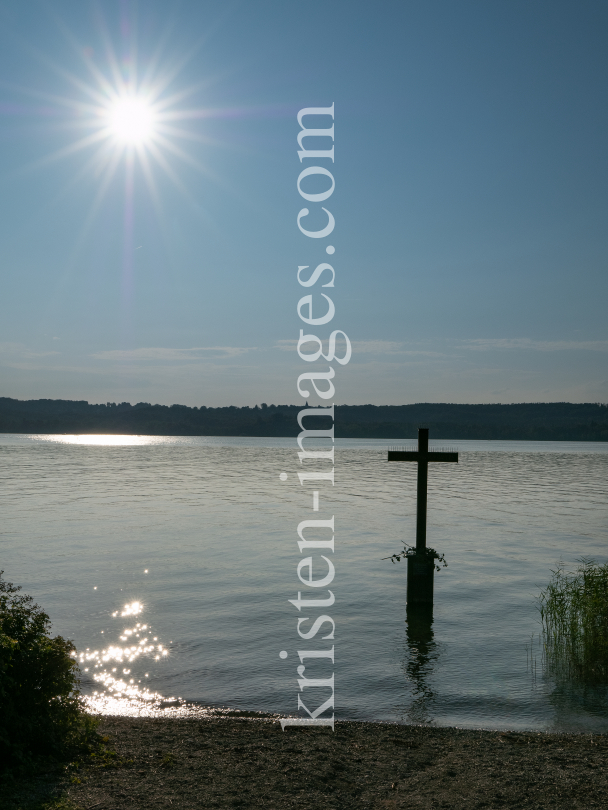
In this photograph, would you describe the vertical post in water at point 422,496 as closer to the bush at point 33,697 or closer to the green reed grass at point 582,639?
the green reed grass at point 582,639

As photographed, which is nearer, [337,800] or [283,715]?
[337,800]

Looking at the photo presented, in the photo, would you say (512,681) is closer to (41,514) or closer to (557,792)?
(557,792)

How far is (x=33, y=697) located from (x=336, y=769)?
12.5 ft

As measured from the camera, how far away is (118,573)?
75.7 feet

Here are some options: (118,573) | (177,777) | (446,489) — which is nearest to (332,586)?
(118,573)

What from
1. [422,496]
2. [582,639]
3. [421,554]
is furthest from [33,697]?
[422,496]

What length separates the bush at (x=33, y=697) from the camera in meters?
7.70

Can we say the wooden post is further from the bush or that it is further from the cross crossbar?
the bush

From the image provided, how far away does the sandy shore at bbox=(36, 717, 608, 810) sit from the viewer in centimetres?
736

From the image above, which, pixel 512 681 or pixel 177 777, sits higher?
pixel 177 777

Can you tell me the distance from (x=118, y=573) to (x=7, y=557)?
5438 mm

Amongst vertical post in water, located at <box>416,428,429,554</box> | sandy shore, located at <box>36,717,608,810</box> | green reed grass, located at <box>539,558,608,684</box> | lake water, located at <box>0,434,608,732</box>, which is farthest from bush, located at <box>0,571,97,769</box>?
vertical post in water, located at <box>416,428,429,554</box>

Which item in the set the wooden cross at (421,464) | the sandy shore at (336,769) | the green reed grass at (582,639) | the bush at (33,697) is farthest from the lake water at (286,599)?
the bush at (33,697)

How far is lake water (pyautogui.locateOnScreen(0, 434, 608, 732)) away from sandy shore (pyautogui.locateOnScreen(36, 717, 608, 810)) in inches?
59.7
